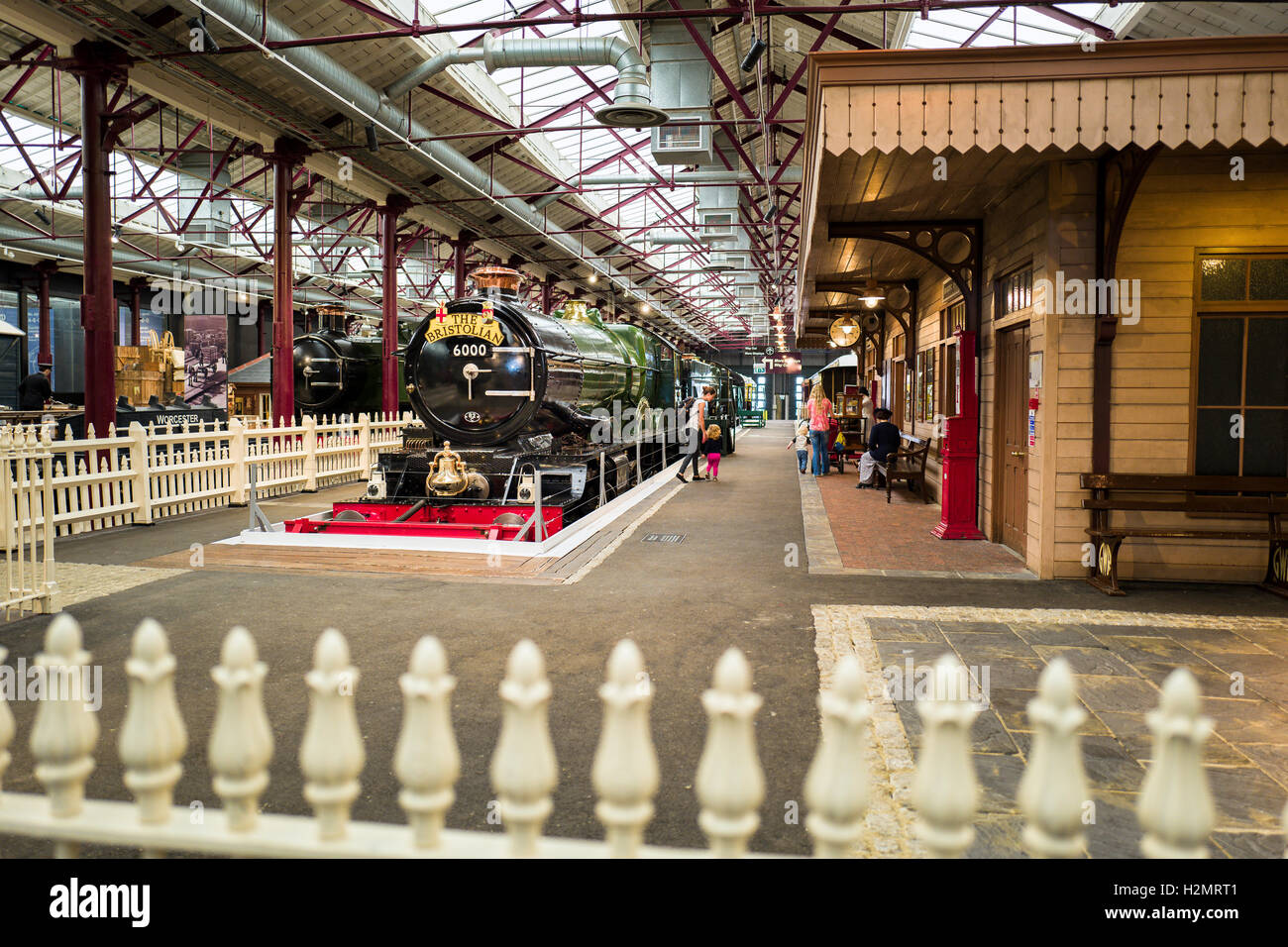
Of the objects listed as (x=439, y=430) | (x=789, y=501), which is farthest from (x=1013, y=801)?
(x=789, y=501)

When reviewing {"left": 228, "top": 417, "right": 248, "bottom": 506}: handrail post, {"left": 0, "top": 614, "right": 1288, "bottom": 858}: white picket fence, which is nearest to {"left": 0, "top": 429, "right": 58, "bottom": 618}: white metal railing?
{"left": 0, "top": 614, "right": 1288, "bottom": 858}: white picket fence

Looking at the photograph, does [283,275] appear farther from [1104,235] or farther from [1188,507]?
[1188,507]

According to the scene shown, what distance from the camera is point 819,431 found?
1733cm

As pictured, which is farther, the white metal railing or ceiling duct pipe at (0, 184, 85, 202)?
ceiling duct pipe at (0, 184, 85, 202)

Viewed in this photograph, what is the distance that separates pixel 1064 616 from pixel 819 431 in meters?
11.5

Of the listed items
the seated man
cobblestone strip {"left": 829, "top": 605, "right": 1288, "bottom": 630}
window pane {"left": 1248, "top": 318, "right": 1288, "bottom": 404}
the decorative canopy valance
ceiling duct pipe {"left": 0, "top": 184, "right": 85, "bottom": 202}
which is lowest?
cobblestone strip {"left": 829, "top": 605, "right": 1288, "bottom": 630}

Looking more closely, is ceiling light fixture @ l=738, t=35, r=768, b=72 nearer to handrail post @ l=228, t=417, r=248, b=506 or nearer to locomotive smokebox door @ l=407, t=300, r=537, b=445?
locomotive smokebox door @ l=407, t=300, r=537, b=445

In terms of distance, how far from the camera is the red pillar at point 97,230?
1118 cm

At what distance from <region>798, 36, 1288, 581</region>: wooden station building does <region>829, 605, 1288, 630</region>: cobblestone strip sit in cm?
117

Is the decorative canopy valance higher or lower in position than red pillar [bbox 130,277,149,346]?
lower

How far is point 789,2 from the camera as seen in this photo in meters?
12.9

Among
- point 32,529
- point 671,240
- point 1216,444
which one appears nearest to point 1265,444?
point 1216,444

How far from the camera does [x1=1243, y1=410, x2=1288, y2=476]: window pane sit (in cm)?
702
